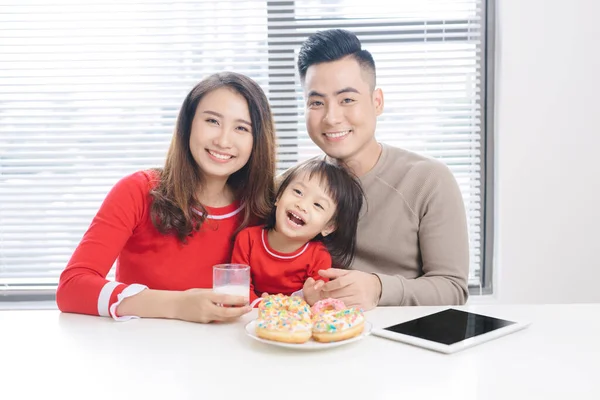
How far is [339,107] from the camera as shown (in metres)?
1.96

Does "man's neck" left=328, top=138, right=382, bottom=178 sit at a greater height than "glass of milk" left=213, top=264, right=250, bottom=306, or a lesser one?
greater

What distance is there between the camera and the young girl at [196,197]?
1.76 metres

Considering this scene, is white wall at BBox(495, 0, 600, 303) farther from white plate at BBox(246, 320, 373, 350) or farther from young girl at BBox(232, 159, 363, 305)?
white plate at BBox(246, 320, 373, 350)

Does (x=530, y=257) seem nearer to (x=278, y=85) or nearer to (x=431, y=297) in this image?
(x=431, y=297)

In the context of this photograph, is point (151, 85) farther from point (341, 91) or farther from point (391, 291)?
point (391, 291)

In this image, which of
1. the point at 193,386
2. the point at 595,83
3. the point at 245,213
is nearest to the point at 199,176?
the point at 245,213

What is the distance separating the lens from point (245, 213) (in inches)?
74.5

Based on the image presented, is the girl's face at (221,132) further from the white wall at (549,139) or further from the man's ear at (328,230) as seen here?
the white wall at (549,139)

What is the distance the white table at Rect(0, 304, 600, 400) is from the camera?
3.28 feet

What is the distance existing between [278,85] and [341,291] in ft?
4.93

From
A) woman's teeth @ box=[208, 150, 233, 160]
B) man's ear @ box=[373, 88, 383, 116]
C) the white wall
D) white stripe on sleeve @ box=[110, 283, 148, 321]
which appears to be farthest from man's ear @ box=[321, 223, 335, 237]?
the white wall

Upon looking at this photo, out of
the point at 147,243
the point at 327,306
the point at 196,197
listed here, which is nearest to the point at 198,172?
the point at 196,197

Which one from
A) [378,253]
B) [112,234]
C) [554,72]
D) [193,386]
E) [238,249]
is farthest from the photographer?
[554,72]

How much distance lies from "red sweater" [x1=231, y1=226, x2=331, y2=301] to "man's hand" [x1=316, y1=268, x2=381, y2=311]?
0.24 meters
